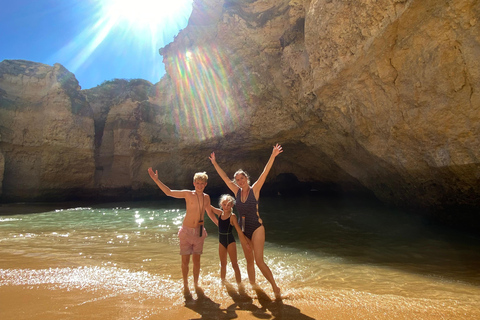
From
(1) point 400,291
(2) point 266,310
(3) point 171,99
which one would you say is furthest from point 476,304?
(3) point 171,99

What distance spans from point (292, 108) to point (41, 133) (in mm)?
12360

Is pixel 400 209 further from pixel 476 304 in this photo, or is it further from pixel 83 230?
pixel 83 230

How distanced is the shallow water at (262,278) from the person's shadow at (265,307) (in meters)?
0.01

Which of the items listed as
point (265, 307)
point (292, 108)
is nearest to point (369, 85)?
point (292, 108)

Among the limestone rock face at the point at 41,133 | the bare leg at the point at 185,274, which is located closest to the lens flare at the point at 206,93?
the limestone rock face at the point at 41,133

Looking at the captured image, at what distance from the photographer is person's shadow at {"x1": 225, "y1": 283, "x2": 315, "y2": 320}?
2.30 meters

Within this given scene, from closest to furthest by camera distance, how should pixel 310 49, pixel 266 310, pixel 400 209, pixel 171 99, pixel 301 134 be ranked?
pixel 266 310 < pixel 310 49 < pixel 400 209 < pixel 301 134 < pixel 171 99

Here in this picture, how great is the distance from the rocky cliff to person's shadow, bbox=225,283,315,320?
468 centimetres

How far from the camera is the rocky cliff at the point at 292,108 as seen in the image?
16.1 feet

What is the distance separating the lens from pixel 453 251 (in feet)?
14.8

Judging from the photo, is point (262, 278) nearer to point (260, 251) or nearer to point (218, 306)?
point (260, 251)

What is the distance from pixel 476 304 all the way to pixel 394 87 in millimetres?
4387

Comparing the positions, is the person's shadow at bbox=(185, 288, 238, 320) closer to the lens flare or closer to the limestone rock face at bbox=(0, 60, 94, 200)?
the lens flare

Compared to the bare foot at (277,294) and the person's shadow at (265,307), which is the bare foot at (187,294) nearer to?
the person's shadow at (265,307)
